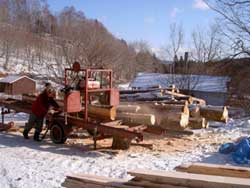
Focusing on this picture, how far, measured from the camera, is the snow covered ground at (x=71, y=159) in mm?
7773

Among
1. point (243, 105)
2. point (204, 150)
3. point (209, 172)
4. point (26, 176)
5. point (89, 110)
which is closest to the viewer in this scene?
point (209, 172)

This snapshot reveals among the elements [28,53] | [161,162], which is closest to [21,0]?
[28,53]

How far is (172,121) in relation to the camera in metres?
12.5

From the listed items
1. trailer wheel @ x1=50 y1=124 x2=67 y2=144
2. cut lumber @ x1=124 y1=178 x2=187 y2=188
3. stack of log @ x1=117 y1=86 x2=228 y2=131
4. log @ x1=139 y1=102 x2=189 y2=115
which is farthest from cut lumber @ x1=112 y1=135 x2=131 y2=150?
cut lumber @ x1=124 y1=178 x2=187 y2=188

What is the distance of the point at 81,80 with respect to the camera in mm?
10867

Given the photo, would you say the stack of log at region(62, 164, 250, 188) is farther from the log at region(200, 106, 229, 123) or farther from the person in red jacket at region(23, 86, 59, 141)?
the log at region(200, 106, 229, 123)

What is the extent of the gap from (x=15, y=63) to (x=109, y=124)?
55.2 meters

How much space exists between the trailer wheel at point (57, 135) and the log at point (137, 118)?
62.1 inches

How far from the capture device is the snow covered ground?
7.77 metres

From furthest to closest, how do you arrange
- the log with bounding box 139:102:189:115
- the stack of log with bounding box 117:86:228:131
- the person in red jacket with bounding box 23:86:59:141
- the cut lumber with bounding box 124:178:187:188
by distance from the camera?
the log with bounding box 139:102:189:115 < the person in red jacket with bounding box 23:86:59:141 < the stack of log with bounding box 117:86:228:131 < the cut lumber with bounding box 124:178:187:188

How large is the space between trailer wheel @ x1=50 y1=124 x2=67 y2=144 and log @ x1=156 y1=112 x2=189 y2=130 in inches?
117

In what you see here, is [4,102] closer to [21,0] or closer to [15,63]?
[15,63]

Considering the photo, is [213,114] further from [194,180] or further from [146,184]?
[194,180]

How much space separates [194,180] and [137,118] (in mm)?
6790
